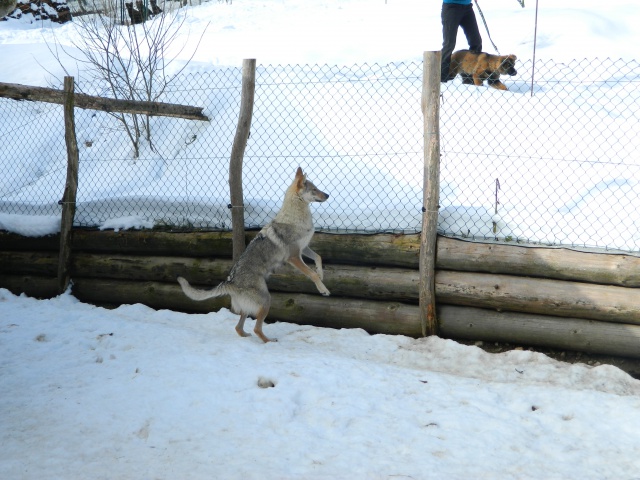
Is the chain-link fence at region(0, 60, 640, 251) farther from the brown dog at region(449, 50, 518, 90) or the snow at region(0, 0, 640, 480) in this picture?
the brown dog at region(449, 50, 518, 90)

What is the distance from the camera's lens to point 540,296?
5.79 m

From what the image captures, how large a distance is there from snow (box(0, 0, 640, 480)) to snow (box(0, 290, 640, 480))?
0.5 inches

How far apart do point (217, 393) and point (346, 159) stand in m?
4.27

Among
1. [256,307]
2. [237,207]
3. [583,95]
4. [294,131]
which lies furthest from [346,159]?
[583,95]

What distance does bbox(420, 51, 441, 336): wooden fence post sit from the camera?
6133mm

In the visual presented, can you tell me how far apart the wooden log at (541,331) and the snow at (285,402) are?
0.76ft

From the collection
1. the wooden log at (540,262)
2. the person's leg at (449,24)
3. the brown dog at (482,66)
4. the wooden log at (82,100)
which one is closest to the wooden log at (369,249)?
the wooden log at (540,262)

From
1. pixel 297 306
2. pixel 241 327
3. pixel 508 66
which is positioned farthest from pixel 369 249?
pixel 508 66

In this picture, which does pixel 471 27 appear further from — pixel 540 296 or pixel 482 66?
pixel 540 296

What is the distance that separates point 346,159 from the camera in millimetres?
8383

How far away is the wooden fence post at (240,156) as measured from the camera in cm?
689

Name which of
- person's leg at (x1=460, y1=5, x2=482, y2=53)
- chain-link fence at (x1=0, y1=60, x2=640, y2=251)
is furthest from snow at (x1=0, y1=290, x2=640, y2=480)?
person's leg at (x1=460, y1=5, x2=482, y2=53)

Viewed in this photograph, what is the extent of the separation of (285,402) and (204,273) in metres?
2.77

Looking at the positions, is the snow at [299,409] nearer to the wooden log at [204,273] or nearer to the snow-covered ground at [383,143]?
the wooden log at [204,273]
